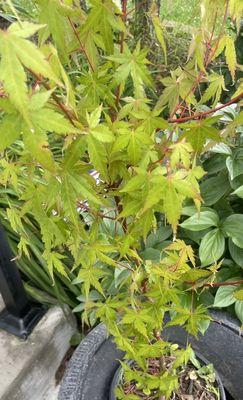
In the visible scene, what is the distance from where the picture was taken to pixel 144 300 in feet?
3.19

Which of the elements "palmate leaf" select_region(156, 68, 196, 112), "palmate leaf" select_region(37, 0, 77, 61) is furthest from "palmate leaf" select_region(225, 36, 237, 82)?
"palmate leaf" select_region(37, 0, 77, 61)

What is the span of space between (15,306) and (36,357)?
0.20 metres

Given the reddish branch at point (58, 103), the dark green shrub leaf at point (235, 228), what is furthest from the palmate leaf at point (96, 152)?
the dark green shrub leaf at point (235, 228)

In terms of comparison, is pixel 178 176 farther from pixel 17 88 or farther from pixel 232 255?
pixel 232 255

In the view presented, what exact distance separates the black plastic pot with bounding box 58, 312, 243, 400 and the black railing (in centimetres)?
39

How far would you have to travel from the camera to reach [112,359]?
121 cm

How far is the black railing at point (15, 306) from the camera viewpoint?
4.80 feet

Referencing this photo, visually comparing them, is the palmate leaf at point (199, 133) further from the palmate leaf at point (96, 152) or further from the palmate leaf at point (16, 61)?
the palmate leaf at point (16, 61)

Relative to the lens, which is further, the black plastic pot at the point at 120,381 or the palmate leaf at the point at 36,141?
the black plastic pot at the point at 120,381

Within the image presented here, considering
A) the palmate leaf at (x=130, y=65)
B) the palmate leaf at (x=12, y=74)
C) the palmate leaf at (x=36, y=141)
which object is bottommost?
the palmate leaf at (x=130, y=65)

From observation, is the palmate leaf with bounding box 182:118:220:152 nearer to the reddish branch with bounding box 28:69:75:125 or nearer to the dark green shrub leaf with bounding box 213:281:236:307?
the reddish branch with bounding box 28:69:75:125

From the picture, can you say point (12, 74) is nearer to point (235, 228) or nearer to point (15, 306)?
point (235, 228)

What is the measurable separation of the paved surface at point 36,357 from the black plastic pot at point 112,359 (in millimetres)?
395

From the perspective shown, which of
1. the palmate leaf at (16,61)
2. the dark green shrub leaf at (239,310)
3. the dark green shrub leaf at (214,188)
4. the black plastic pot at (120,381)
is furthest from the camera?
the dark green shrub leaf at (214,188)
